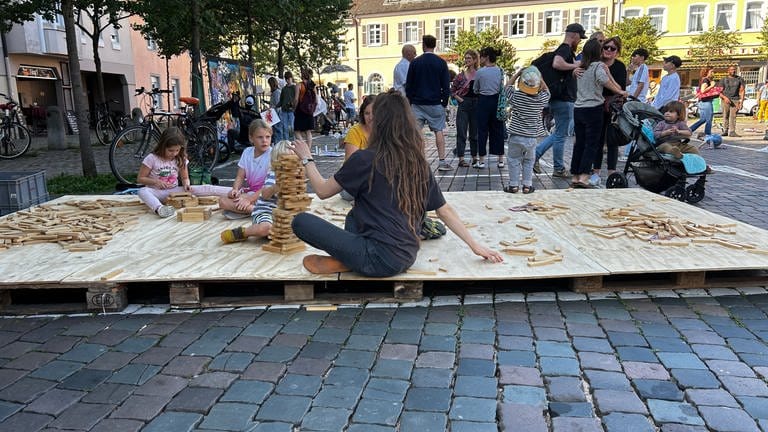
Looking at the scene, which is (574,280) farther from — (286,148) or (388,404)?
(286,148)

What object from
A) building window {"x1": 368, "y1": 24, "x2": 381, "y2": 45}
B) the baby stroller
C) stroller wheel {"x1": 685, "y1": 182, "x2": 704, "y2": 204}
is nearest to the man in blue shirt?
the baby stroller

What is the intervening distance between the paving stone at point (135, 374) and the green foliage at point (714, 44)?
47.6 m

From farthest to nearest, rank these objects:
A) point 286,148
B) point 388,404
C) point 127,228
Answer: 1. point 127,228
2. point 286,148
3. point 388,404

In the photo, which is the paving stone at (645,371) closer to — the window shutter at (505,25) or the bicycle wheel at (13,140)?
the bicycle wheel at (13,140)

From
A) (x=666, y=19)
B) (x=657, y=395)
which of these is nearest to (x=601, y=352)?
(x=657, y=395)

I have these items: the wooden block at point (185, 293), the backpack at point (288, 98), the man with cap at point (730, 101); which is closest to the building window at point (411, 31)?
the man with cap at point (730, 101)

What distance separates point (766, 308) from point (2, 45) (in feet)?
90.4

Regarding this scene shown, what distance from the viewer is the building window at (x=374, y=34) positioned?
5488 cm

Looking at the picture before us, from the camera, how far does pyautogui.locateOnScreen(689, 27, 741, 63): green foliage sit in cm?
4197

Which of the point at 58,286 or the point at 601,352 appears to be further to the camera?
the point at 58,286

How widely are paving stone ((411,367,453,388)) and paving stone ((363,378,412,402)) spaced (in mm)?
70

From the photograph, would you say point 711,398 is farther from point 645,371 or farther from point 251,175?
point 251,175

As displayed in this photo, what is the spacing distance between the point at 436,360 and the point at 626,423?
1084mm

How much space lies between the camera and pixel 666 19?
151ft
